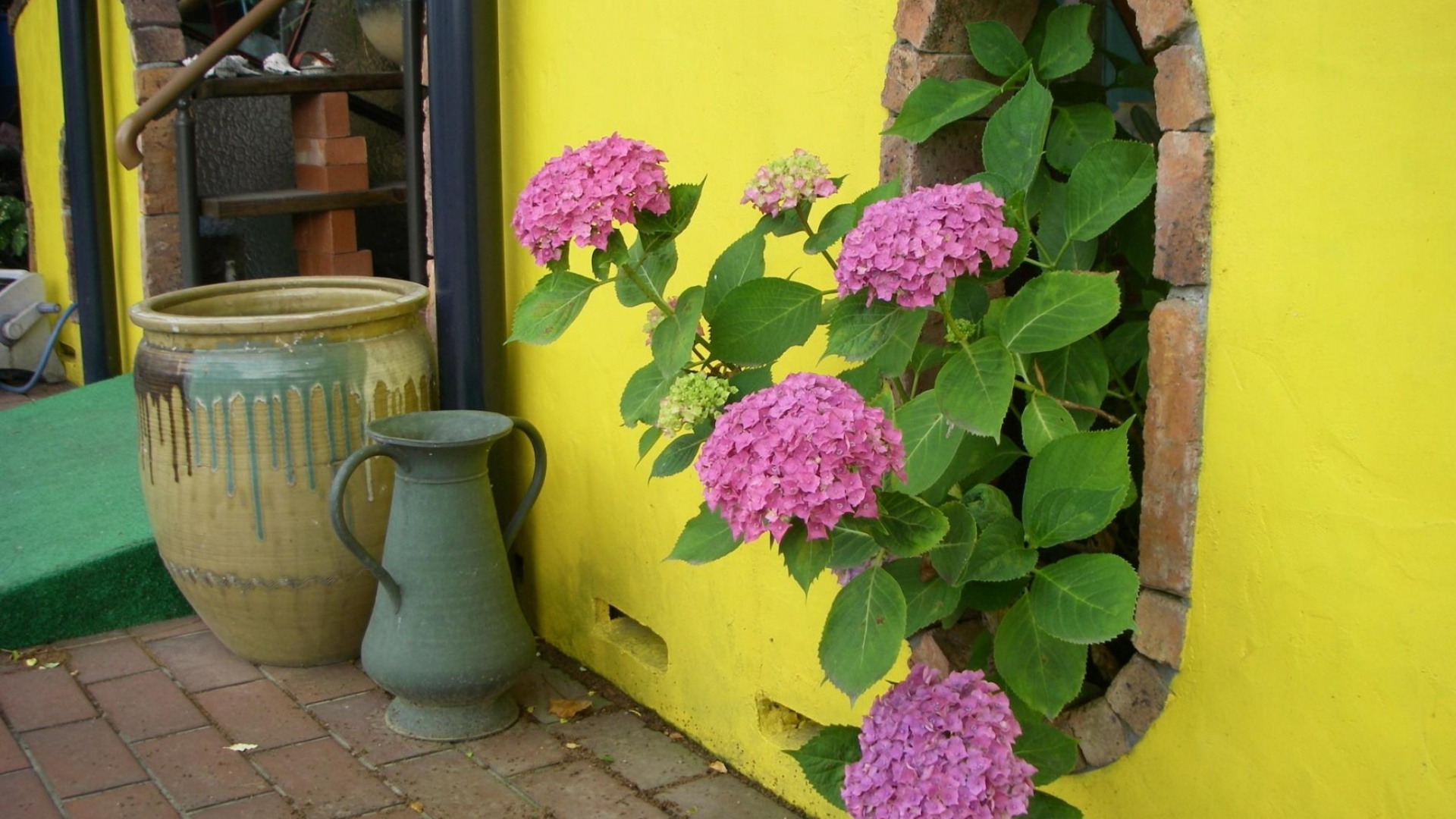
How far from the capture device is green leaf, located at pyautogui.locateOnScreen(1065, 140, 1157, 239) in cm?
211

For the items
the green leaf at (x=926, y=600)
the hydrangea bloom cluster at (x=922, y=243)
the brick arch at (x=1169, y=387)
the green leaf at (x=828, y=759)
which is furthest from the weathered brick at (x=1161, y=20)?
the green leaf at (x=828, y=759)

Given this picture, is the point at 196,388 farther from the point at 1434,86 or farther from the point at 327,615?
the point at 1434,86

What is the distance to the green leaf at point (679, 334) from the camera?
216cm

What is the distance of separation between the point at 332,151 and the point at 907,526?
3.74 metres

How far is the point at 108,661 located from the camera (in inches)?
152

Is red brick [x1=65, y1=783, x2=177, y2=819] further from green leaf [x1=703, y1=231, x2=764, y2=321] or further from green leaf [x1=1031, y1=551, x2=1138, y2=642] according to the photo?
green leaf [x1=1031, y1=551, x2=1138, y2=642]

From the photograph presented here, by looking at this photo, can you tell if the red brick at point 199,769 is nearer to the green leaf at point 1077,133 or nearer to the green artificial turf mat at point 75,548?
the green artificial turf mat at point 75,548

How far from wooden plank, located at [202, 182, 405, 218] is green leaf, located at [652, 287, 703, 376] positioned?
3.11 m

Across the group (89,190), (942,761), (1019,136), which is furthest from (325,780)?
(89,190)

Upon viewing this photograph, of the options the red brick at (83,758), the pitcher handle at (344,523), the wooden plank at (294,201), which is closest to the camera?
the red brick at (83,758)

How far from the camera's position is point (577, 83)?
345 cm

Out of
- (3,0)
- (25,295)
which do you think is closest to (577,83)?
(25,295)

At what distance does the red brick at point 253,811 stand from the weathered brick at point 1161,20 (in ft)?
7.27

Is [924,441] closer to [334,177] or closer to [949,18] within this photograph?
[949,18]
